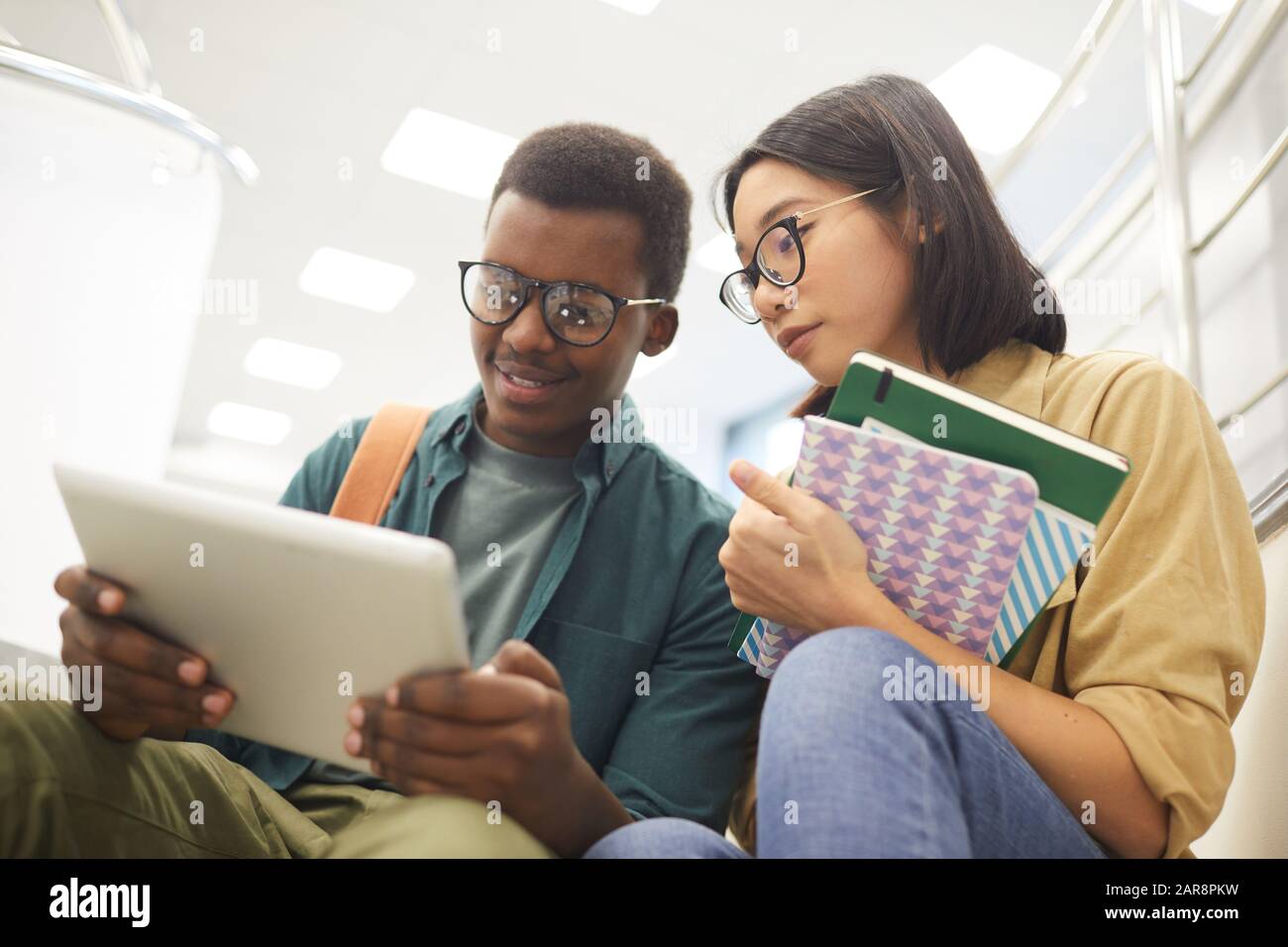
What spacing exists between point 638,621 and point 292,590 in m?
0.63

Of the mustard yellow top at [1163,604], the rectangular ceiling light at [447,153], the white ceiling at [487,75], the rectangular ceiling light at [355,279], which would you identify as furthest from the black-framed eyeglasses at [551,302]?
the rectangular ceiling light at [355,279]

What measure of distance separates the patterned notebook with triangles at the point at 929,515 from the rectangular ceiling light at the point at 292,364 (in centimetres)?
571

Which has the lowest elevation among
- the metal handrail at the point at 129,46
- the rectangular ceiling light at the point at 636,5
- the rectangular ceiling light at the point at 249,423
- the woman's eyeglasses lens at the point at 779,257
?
the rectangular ceiling light at the point at 249,423

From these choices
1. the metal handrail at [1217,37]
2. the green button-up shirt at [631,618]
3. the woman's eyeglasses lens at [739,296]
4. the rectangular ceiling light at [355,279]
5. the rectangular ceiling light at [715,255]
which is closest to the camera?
the green button-up shirt at [631,618]

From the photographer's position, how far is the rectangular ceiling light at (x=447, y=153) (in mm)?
3990

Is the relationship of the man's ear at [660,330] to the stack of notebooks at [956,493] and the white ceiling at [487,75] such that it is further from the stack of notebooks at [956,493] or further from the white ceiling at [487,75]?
the white ceiling at [487,75]

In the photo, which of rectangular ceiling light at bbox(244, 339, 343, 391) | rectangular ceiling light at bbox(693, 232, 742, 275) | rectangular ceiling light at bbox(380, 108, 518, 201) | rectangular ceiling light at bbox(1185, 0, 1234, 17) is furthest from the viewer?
rectangular ceiling light at bbox(244, 339, 343, 391)

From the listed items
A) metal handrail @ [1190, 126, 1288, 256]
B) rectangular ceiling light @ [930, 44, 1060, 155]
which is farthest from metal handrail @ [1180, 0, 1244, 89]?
rectangular ceiling light @ [930, 44, 1060, 155]

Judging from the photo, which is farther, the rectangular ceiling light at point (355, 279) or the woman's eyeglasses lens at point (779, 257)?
the rectangular ceiling light at point (355, 279)

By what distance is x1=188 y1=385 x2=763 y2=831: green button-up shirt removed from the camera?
46.4 inches

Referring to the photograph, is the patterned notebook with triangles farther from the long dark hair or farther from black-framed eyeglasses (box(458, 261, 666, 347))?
black-framed eyeglasses (box(458, 261, 666, 347))

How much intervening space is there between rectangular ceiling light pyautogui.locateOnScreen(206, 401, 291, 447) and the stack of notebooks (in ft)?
23.0

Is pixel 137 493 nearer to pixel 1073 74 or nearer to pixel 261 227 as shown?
pixel 1073 74

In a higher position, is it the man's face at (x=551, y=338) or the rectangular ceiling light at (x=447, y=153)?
the rectangular ceiling light at (x=447, y=153)
